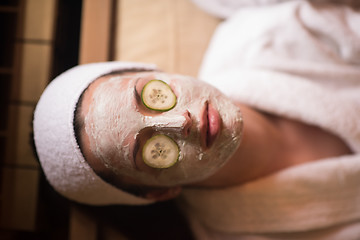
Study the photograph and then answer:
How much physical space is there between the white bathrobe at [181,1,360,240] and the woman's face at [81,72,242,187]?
26cm

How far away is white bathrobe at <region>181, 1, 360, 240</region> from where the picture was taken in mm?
888

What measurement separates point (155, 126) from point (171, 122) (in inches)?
1.4

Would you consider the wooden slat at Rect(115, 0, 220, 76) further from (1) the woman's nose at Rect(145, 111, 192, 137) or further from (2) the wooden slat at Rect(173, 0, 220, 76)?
(1) the woman's nose at Rect(145, 111, 192, 137)

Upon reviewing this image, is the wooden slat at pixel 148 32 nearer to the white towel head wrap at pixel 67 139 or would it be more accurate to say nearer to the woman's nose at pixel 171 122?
the white towel head wrap at pixel 67 139

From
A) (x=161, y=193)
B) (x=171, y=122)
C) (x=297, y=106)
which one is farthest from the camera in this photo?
(x=297, y=106)

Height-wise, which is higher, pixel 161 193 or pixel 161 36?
pixel 161 36

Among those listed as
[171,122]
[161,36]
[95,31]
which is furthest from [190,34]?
[171,122]

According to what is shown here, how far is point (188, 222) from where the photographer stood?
1.03 m

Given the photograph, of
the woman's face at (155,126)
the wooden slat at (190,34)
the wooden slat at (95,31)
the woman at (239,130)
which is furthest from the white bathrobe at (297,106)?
the wooden slat at (95,31)

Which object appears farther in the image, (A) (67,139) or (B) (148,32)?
(B) (148,32)

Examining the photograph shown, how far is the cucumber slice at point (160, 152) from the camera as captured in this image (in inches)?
25.0

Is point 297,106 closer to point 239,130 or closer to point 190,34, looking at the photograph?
point 239,130

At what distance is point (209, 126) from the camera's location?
666mm

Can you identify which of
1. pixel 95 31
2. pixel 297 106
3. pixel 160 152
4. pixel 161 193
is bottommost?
pixel 161 193
